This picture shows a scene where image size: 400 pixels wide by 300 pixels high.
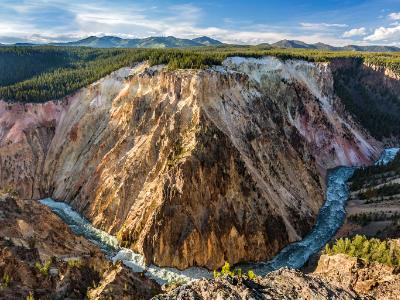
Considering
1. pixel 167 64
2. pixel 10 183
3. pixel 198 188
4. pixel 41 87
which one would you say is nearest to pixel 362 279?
pixel 198 188

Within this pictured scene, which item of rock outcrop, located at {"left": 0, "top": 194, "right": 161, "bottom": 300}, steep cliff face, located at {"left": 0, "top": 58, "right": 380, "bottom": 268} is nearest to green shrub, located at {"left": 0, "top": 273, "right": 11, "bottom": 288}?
rock outcrop, located at {"left": 0, "top": 194, "right": 161, "bottom": 300}

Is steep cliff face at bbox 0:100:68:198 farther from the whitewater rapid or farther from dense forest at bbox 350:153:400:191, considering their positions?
dense forest at bbox 350:153:400:191

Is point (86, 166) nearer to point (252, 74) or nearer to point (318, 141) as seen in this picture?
point (252, 74)

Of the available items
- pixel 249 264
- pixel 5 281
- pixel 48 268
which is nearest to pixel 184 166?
pixel 249 264

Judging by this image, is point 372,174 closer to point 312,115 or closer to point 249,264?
point 312,115

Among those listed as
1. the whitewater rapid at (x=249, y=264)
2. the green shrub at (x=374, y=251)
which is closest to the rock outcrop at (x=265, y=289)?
the green shrub at (x=374, y=251)

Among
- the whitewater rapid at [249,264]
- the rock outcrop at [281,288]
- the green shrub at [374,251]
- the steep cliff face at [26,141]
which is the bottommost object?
the whitewater rapid at [249,264]

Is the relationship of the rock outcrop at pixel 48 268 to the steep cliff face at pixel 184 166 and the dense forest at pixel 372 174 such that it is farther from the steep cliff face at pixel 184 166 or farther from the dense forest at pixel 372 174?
the dense forest at pixel 372 174
